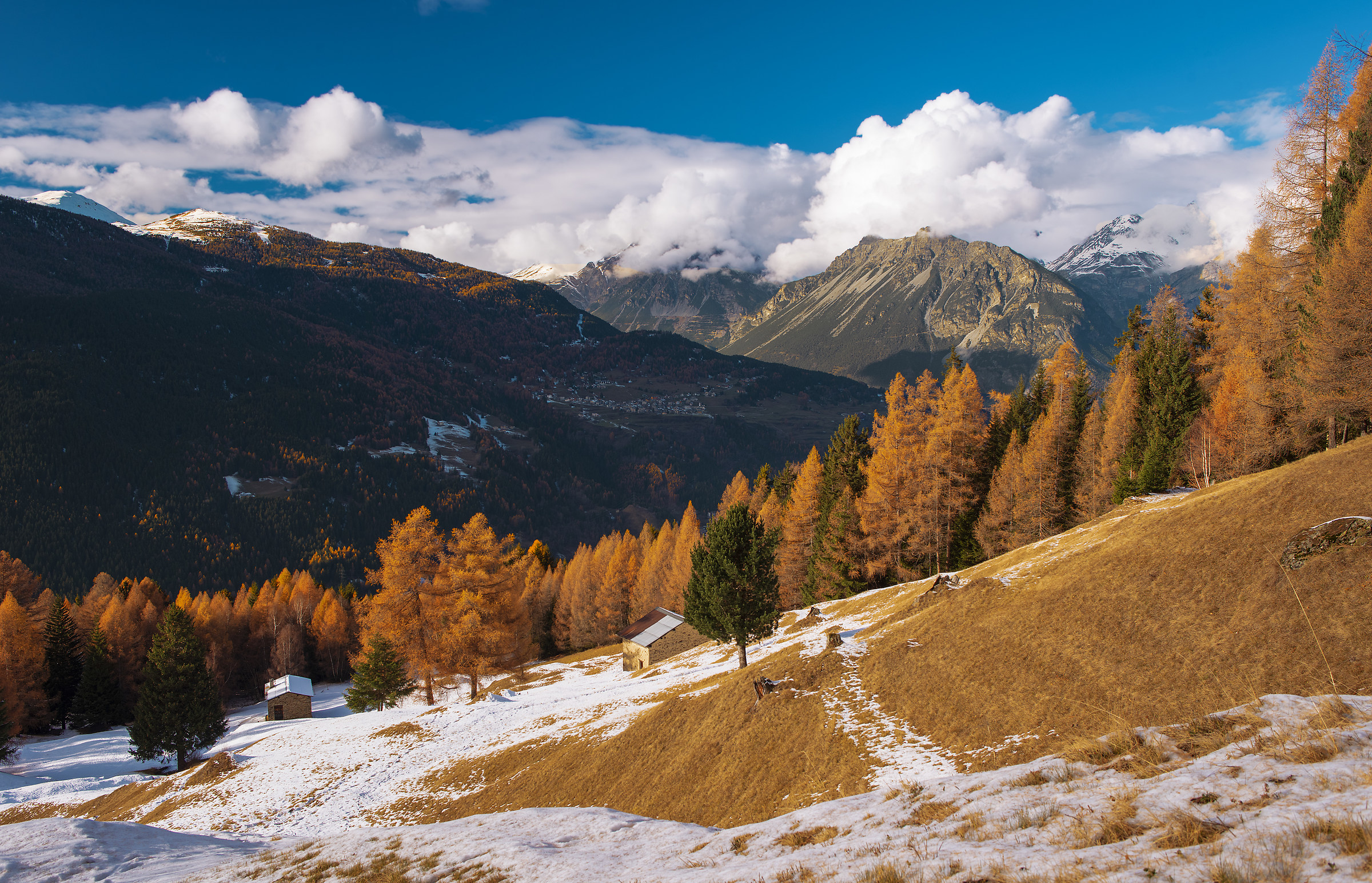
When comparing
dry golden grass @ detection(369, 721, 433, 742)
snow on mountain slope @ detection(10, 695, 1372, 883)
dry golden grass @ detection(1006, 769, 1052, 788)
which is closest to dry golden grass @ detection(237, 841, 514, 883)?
snow on mountain slope @ detection(10, 695, 1372, 883)

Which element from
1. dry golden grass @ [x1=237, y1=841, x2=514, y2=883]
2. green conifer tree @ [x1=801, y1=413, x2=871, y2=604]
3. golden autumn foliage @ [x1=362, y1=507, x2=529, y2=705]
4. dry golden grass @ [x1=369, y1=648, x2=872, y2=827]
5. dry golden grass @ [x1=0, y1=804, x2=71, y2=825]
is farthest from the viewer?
green conifer tree @ [x1=801, y1=413, x2=871, y2=604]

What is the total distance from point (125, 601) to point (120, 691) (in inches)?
584

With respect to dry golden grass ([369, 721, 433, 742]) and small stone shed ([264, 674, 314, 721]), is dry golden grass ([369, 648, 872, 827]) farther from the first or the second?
small stone shed ([264, 674, 314, 721])

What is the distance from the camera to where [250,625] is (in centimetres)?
8119

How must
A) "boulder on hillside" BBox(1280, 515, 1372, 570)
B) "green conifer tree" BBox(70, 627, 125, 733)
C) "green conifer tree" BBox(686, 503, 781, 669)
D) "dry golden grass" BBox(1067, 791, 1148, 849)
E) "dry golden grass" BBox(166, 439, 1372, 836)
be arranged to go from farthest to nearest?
"green conifer tree" BBox(70, 627, 125, 733), "green conifer tree" BBox(686, 503, 781, 669), "boulder on hillside" BBox(1280, 515, 1372, 570), "dry golden grass" BBox(166, 439, 1372, 836), "dry golden grass" BBox(1067, 791, 1148, 849)

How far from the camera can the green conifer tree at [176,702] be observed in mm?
41656

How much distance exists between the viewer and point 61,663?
61781mm

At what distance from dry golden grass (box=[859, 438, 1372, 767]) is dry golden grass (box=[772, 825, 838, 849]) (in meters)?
8.11

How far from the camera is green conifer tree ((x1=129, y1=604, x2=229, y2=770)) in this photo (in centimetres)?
4166

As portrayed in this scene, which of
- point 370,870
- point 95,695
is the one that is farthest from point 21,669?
point 370,870

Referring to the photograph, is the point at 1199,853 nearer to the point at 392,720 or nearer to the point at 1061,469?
the point at 392,720

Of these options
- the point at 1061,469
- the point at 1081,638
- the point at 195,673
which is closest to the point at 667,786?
the point at 1081,638

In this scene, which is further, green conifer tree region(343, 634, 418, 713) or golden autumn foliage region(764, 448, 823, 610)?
golden autumn foliage region(764, 448, 823, 610)

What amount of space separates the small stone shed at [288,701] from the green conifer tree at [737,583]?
166 feet
